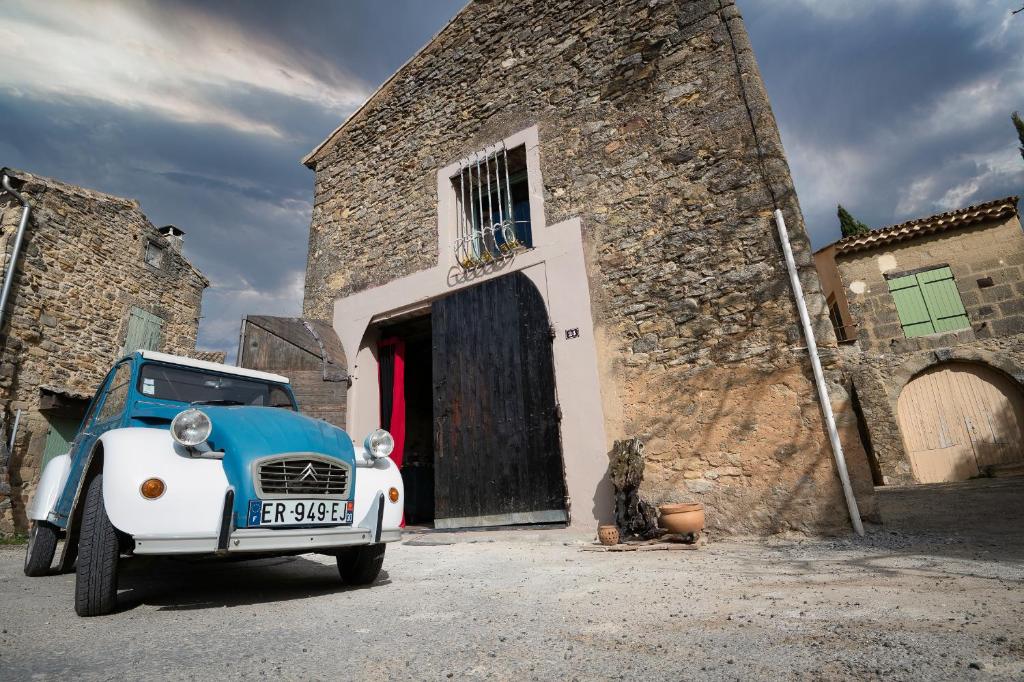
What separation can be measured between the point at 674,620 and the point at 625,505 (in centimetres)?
273

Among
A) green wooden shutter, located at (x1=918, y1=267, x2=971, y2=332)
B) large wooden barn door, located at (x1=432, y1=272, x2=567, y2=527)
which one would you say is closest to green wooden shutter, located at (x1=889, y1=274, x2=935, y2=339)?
green wooden shutter, located at (x1=918, y1=267, x2=971, y2=332)

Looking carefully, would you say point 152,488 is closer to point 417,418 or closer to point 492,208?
point 492,208

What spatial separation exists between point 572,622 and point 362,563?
153cm

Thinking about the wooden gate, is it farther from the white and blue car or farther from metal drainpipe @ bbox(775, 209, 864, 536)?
the white and blue car

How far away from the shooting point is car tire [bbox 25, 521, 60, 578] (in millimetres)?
3523

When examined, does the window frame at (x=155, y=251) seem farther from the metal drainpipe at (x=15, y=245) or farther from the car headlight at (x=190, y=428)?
the car headlight at (x=190, y=428)

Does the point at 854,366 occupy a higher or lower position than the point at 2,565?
higher

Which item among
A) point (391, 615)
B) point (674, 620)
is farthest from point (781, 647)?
point (391, 615)

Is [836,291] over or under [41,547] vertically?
over

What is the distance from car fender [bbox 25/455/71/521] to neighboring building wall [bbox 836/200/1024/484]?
13307 mm

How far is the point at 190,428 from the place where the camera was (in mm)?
2408

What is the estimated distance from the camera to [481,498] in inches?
230

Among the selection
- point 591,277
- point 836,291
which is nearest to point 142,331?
point 591,277

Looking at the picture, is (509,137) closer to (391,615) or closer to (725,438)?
(725,438)
